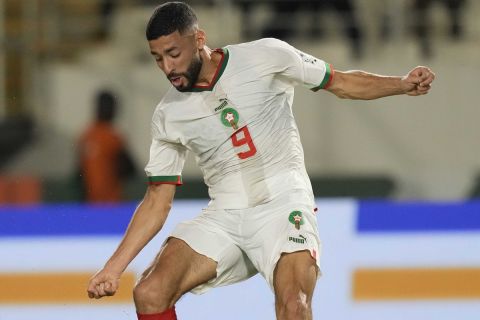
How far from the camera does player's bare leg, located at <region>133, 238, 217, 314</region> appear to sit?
4180 millimetres

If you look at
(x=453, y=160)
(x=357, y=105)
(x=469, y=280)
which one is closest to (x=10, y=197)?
(x=357, y=105)

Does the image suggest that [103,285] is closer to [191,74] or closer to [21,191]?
[191,74]

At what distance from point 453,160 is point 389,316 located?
10.7 ft

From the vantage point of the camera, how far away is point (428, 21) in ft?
29.3

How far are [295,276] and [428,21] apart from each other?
5161 mm

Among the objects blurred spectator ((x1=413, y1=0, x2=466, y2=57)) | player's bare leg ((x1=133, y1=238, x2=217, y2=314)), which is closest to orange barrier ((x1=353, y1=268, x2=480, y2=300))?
player's bare leg ((x1=133, y1=238, x2=217, y2=314))

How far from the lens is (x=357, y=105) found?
28.4 feet

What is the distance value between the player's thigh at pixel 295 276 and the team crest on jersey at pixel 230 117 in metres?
0.52

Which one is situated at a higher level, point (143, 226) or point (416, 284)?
point (143, 226)

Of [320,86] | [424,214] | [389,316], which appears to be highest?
[320,86]

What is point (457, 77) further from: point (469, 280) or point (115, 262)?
point (115, 262)

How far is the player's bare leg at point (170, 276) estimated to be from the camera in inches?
165

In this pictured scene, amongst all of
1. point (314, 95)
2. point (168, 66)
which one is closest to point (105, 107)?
point (314, 95)

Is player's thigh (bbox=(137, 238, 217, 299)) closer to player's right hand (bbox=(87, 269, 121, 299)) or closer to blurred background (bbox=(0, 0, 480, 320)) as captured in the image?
player's right hand (bbox=(87, 269, 121, 299))
